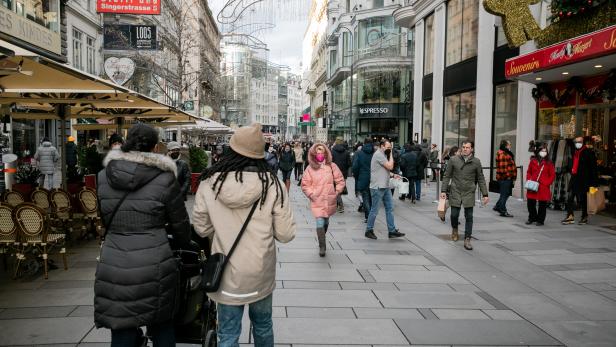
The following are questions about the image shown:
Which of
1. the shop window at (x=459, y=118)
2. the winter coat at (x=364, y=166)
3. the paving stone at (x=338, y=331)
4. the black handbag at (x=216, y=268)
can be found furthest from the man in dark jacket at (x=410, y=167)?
the black handbag at (x=216, y=268)

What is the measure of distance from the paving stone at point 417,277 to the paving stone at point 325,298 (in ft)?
2.60

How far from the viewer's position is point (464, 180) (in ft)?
30.3

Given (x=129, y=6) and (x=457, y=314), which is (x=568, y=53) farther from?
(x=129, y=6)

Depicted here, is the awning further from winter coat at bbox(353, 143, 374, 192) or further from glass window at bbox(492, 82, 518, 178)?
winter coat at bbox(353, 143, 374, 192)

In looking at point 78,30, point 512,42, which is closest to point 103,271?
point 512,42

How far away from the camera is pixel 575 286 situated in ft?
22.8

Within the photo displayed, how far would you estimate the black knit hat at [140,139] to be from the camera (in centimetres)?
350

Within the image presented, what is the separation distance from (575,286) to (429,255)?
230 cm

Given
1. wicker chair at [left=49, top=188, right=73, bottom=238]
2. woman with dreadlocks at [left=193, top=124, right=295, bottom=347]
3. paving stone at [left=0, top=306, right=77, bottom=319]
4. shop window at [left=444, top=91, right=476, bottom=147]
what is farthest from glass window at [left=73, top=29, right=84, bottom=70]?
woman with dreadlocks at [left=193, top=124, right=295, bottom=347]

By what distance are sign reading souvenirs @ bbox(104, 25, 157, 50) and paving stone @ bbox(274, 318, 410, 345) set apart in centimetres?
1892

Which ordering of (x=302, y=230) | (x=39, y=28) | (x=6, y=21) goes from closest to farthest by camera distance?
(x=302, y=230), (x=6, y=21), (x=39, y=28)

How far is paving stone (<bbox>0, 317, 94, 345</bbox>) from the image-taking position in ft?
15.7

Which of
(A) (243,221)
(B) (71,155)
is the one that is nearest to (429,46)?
(B) (71,155)

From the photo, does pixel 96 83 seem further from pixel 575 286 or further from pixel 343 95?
pixel 343 95
